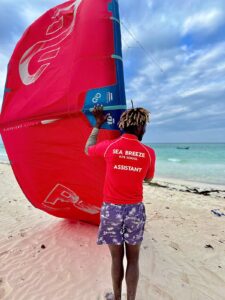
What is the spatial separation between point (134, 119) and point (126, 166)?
0.40 meters

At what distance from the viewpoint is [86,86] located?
9.49ft

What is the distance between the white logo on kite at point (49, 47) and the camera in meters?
3.29

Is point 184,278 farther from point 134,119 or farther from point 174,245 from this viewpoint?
point 134,119

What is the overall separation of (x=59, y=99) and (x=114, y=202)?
1.72 meters

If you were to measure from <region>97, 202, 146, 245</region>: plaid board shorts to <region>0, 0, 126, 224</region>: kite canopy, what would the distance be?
3.13ft

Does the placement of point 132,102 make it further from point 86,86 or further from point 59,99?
point 59,99

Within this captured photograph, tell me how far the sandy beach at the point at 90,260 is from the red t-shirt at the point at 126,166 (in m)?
1.11

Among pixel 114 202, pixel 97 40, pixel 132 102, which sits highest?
pixel 97 40

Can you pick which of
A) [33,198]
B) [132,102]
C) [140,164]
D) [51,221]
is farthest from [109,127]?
[51,221]

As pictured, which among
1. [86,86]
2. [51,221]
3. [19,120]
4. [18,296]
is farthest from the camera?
[51,221]

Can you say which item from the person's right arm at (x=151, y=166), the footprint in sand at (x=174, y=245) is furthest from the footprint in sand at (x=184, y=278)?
the person's right arm at (x=151, y=166)

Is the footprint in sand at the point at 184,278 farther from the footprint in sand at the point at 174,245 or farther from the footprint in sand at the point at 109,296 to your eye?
the footprint in sand at the point at 109,296

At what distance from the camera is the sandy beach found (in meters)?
2.56

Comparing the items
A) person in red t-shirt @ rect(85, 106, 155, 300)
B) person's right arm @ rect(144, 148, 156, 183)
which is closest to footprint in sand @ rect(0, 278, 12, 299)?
person in red t-shirt @ rect(85, 106, 155, 300)
